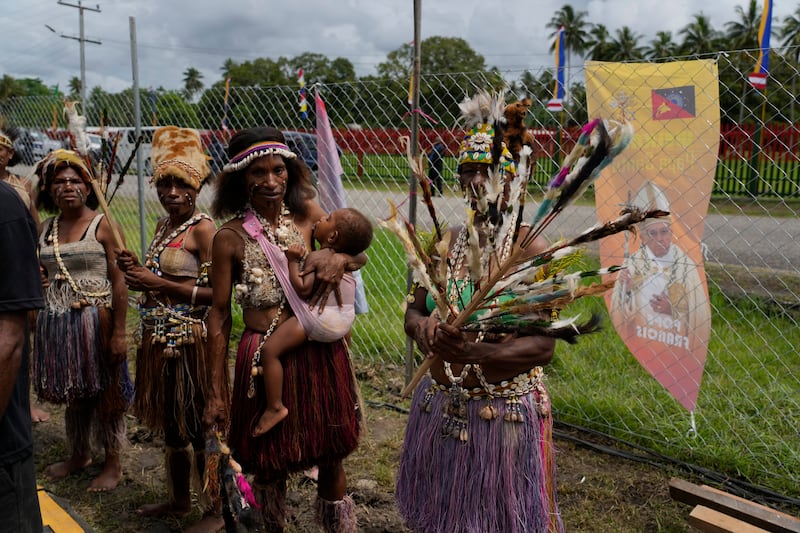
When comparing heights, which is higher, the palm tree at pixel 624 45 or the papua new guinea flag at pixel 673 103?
the palm tree at pixel 624 45

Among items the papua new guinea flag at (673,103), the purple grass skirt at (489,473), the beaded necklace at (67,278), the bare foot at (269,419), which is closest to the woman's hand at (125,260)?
the beaded necklace at (67,278)

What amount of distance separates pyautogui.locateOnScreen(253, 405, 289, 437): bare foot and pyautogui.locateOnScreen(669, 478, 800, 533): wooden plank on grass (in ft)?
6.56

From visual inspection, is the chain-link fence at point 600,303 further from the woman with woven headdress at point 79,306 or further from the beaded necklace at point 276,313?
the woman with woven headdress at point 79,306

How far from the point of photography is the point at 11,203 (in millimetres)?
1622

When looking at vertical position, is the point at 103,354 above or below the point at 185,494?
above

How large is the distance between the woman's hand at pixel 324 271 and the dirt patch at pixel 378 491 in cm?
102

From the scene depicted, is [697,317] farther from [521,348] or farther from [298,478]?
[298,478]

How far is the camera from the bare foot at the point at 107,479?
11.4 feet

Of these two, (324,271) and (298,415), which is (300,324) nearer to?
(324,271)

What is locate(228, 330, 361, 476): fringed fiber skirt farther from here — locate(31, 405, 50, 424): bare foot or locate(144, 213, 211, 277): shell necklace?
locate(31, 405, 50, 424): bare foot

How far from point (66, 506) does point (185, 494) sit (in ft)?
1.98

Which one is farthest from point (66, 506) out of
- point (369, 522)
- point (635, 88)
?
point (635, 88)

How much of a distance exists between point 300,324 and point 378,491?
140cm

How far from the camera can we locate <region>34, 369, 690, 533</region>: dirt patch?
10.2 feet
